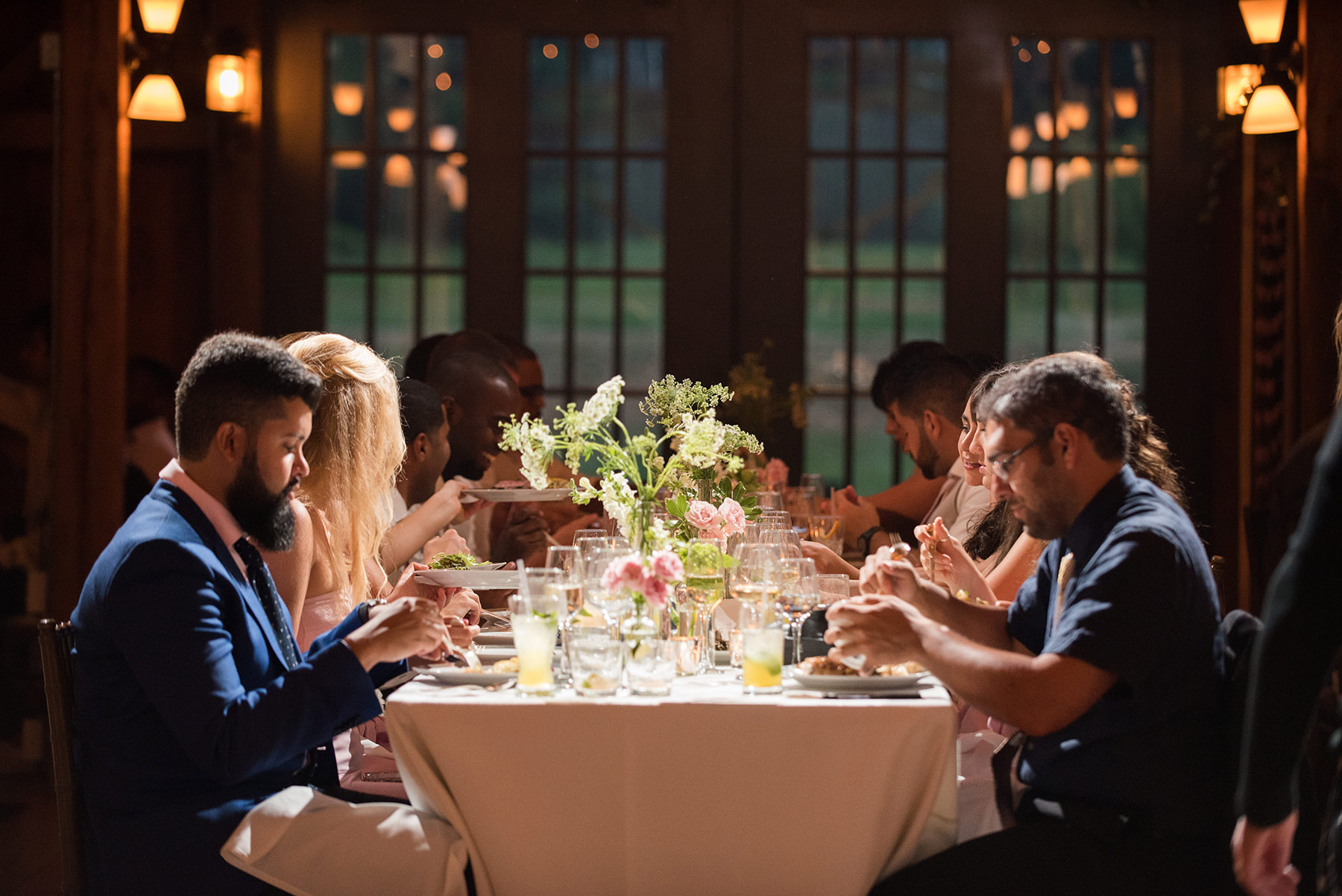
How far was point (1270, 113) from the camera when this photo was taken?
495 centimetres

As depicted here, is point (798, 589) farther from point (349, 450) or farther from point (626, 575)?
point (349, 450)

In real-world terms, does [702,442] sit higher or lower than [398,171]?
lower

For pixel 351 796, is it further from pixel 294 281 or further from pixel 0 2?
A: pixel 0 2

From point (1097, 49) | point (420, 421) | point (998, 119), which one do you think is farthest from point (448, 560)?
point (1097, 49)

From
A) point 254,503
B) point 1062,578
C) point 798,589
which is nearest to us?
point 254,503

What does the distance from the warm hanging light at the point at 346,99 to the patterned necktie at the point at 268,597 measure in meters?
3.84

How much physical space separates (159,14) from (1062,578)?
438 centimetres

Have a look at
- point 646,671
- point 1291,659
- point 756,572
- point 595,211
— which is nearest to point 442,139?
point 595,211

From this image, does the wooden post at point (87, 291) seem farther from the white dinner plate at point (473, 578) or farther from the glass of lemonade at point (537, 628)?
the glass of lemonade at point (537, 628)

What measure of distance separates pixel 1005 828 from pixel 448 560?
54.2 inches

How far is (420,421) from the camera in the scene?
370cm

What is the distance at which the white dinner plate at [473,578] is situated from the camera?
94.3 inches

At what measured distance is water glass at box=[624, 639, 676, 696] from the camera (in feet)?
6.49

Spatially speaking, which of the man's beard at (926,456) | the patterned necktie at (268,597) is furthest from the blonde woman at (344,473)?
the man's beard at (926,456)
